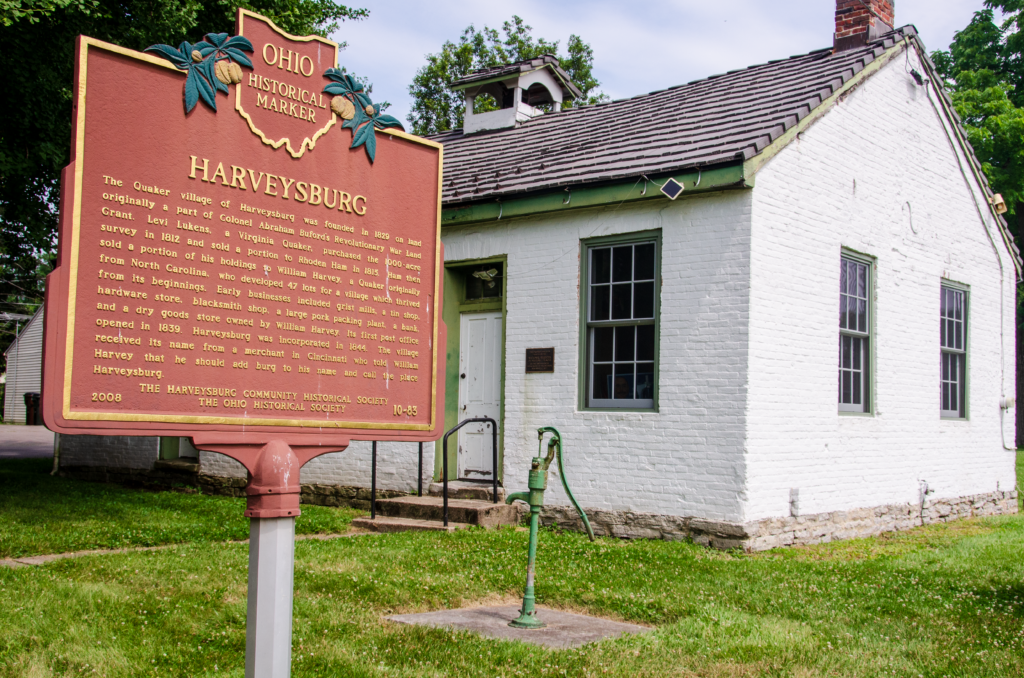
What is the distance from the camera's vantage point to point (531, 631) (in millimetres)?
5738

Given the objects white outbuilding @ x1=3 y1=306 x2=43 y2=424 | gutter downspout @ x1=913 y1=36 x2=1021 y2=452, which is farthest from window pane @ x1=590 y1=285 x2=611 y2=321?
white outbuilding @ x1=3 y1=306 x2=43 y2=424

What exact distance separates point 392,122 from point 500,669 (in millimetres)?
2821

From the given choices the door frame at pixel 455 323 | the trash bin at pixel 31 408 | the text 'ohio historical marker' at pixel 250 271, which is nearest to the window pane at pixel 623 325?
the door frame at pixel 455 323

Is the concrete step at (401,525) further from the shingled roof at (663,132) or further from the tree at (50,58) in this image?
the tree at (50,58)

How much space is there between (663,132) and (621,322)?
8.05ft

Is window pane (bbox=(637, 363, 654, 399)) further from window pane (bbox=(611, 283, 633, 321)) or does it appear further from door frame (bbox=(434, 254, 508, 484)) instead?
door frame (bbox=(434, 254, 508, 484))

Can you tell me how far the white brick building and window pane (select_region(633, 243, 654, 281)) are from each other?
2cm

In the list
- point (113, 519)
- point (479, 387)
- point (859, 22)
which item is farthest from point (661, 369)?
point (113, 519)

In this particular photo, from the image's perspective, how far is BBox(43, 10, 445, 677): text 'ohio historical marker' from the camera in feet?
10.9

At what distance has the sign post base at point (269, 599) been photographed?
351 centimetres

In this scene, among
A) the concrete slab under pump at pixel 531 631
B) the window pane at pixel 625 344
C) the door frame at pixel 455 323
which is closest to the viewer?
the concrete slab under pump at pixel 531 631

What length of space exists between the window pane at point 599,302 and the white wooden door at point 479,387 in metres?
1.39

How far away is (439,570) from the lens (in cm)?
729

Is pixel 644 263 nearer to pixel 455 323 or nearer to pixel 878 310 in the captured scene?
pixel 455 323
